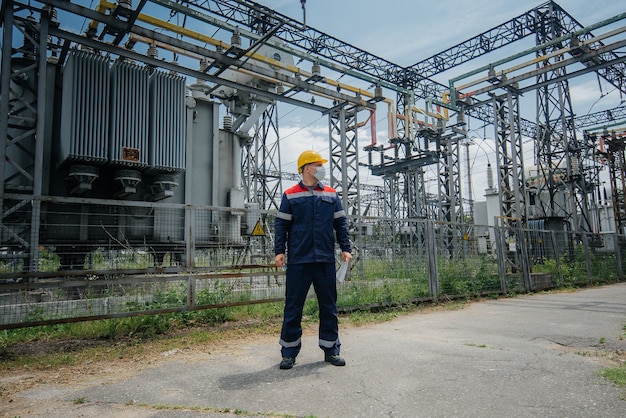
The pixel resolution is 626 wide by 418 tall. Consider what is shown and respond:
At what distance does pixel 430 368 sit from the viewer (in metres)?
3.53

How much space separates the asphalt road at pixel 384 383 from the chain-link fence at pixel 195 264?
54.7 inches

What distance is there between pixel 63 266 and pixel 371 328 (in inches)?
161

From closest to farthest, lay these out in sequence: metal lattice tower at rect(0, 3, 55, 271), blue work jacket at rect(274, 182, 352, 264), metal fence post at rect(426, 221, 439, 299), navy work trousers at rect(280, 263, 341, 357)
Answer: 1. navy work trousers at rect(280, 263, 341, 357)
2. blue work jacket at rect(274, 182, 352, 264)
3. metal lattice tower at rect(0, 3, 55, 271)
4. metal fence post at rect(426, 221, 439, 299)

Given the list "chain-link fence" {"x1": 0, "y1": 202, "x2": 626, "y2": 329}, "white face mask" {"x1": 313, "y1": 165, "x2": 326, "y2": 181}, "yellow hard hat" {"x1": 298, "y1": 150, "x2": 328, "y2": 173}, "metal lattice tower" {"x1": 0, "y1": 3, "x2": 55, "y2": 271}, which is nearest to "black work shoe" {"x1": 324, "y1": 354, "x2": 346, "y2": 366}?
"white face mask" {"x1": 313, "y1": 165, "x2": 326, "y2": 181}

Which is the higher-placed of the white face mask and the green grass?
the white face mask

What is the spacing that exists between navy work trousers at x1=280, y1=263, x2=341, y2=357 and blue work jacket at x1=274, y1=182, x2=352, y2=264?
12cm

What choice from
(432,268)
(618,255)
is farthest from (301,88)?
(618,255)

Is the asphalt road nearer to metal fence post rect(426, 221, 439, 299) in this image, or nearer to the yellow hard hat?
the yellow hard hat

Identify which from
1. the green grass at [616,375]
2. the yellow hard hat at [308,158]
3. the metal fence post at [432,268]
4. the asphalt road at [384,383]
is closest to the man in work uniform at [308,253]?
the yellow hard hat at [308,158]

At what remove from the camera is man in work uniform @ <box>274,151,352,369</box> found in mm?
3842

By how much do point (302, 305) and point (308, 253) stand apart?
0.51 meters

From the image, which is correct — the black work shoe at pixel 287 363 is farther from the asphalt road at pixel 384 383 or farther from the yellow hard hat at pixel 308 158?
the yellow hard hat at pixel 308 158

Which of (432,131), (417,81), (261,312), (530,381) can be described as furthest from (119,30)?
(417,81)

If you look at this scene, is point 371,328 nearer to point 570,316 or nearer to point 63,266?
point 570,316
